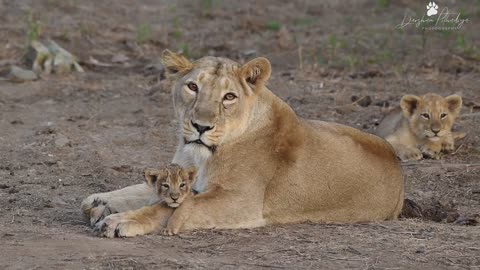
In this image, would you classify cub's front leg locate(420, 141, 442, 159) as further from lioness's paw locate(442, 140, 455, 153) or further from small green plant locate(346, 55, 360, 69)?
small green plant locate(346, 55, 360, 69)

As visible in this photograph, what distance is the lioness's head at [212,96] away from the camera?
22.4 ft

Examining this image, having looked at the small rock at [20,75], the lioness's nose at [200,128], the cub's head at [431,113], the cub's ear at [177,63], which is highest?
the cub's ear at [177,63]

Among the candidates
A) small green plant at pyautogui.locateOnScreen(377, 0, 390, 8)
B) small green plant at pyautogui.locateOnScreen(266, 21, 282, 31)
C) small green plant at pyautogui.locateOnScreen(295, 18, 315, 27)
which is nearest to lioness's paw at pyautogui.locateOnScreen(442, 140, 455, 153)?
small green plant at pyautogui.locateOnScreen(266, 21, 282, 31)

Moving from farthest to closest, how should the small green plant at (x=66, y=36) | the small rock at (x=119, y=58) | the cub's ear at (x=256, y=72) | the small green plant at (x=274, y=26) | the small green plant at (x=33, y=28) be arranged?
1. the small green plant at (x=274, y=26)
2. the small green plant at (x=66, y=36)
3. the small rock at (x=119, y=58)
4. the small green plant at (x=33, y=28)
5. the cub's ear at (x=256, y=72)

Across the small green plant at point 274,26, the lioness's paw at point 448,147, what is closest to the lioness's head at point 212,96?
the lioness's paw at point 448,147

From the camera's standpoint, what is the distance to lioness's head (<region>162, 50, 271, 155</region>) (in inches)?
269

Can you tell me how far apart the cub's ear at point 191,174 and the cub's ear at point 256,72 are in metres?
0.66

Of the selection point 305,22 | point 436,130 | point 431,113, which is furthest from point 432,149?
point 305,22

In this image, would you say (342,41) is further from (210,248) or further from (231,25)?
(210,248)

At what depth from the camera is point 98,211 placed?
23.6 feet

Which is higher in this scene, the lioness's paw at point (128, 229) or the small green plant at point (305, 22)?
the small green plant at point (305, 22)

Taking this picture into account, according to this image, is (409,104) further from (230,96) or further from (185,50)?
(230,96)

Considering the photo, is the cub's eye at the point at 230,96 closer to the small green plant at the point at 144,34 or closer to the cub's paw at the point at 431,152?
the cub's paw at the point at 431,152

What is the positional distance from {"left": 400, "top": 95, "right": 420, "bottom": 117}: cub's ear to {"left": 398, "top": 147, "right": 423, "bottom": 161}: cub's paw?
0.48 m
